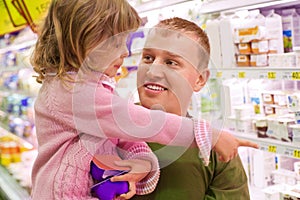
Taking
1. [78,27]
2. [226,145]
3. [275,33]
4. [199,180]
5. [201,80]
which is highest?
[78,27]

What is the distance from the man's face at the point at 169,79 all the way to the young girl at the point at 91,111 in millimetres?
35

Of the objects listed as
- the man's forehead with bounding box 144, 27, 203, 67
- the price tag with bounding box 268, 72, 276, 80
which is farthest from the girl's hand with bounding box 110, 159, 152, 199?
the price tag with bounding box 268, 72, 276, 80

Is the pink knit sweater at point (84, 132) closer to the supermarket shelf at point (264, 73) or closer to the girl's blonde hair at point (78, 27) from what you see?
the girl's blonde hair at point (78, 27)

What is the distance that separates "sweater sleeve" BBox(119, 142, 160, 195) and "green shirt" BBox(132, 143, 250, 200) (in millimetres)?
22

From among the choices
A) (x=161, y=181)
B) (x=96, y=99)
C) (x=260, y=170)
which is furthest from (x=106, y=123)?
(x=260, y=170)

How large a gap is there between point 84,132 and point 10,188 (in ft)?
8.79

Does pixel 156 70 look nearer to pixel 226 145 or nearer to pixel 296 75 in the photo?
pixel 226 145

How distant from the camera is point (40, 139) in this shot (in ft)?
3.39

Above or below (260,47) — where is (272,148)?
below

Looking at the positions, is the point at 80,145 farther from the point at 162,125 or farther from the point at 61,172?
the point at 162,125

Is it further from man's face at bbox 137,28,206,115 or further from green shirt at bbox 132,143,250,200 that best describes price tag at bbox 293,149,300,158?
man's face at bbox 137,28,206,115

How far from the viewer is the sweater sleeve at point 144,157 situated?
85 cm

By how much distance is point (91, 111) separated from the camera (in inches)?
34.5

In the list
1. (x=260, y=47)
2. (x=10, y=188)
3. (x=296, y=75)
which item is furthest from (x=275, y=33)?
(x=10, y=188)
